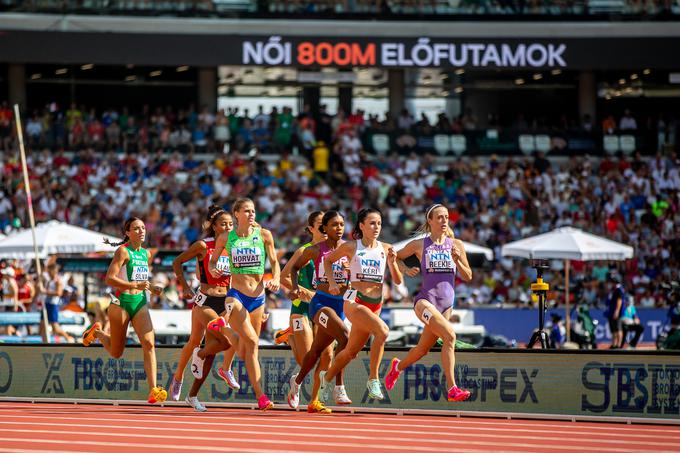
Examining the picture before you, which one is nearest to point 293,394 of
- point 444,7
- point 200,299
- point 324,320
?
point 324,320

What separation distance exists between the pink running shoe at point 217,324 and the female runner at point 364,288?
3.62 ft

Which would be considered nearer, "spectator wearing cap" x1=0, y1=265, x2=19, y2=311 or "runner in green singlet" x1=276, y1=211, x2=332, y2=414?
"runner in green singlet" x1=276, y1=211, x2=332, y2=414

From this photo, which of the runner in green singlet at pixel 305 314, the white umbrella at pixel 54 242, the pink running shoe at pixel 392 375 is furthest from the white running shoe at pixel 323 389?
the white umbrella at pixel 54 242

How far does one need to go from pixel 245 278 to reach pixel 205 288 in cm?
64

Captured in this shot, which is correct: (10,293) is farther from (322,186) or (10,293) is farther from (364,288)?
(364,288)

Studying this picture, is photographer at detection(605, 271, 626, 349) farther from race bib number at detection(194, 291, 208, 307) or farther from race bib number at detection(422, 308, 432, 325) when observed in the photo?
race bib number at detection(194, 291, 208, 307)

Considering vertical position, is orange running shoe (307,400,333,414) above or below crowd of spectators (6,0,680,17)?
below

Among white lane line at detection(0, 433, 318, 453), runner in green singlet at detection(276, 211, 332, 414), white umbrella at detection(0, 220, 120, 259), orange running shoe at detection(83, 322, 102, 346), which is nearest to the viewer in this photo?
white lane line at detection(0, 433, 318, 453)

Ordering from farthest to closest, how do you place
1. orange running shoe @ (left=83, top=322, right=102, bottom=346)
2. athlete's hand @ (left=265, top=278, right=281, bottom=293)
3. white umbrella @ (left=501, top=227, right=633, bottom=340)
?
1. white umbrella @ (left=501, top=227, right=633, bottom=340)
2. orange running shoe @ (left=83, top=322, right=102, bottom=346)
3. athlete's hand @ (left=265, top=278, right=281, bottom=293)

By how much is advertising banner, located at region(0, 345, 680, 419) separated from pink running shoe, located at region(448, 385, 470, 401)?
1168mm

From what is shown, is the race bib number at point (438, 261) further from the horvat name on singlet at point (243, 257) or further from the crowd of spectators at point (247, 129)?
the crowd of spectators at point (247, 129)

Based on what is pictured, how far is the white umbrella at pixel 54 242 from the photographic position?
25344mm

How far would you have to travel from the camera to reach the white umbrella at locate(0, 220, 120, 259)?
83.1ft

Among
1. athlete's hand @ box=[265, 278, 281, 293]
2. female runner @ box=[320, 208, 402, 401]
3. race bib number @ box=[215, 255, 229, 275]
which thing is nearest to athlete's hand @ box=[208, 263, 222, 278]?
race bib number @ box=[215, 255, 229, 275]
